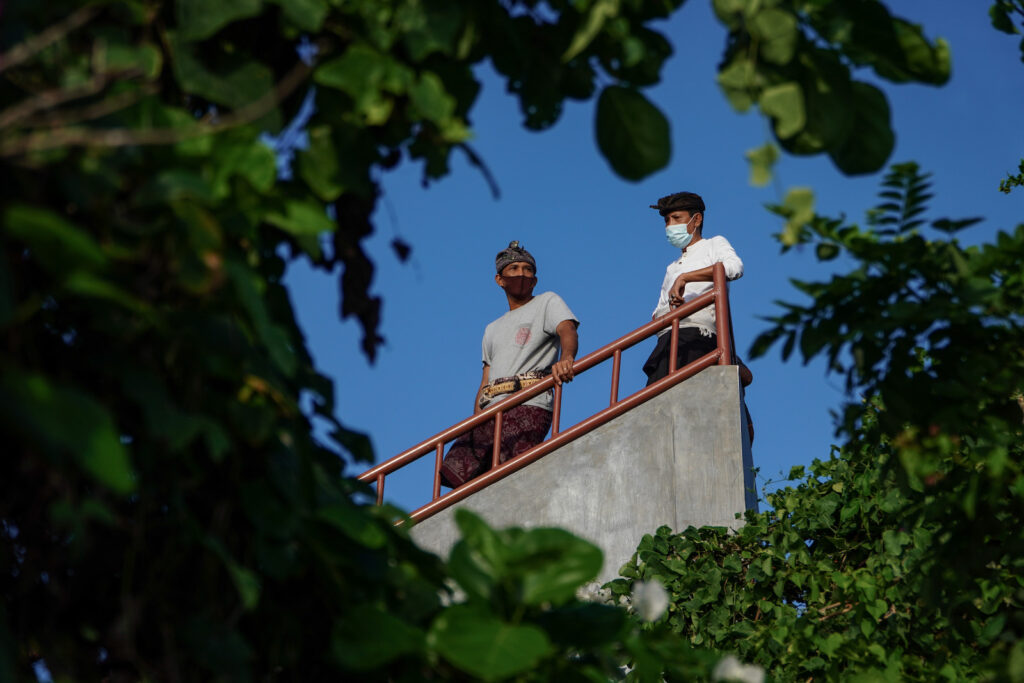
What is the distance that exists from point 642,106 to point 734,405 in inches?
195

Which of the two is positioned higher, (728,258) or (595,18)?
(728,258)

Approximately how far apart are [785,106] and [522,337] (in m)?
5.43

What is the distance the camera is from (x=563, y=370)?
6648 millimetres

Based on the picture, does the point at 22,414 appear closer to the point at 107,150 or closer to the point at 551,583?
the point at 107,150

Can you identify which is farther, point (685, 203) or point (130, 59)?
point (685, 203)

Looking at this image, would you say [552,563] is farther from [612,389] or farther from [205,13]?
[612,389]

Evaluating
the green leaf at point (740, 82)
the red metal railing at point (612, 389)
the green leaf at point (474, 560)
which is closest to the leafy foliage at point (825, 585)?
the red metal railing at point (612, 389)

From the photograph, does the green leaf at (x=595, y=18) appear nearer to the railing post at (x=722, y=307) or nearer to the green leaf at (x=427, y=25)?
the green leaf at (x=427, y=25)

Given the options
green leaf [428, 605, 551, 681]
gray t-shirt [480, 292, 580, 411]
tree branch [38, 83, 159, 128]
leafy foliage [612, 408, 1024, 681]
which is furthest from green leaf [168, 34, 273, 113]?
gray t-shirt [480, 292, 580, 411]

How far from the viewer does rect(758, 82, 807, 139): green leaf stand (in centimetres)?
159

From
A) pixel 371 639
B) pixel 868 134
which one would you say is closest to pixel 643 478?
pixel 868 134

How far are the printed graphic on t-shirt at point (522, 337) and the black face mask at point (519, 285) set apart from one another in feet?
1.09

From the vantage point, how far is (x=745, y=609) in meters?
5.03

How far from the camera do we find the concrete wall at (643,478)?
6199 millimetres
